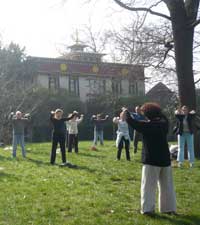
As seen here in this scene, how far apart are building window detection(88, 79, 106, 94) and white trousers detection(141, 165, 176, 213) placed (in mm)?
39595

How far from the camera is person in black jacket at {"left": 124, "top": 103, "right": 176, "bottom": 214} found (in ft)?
27.0

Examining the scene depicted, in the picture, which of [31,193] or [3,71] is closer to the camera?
[31,193]

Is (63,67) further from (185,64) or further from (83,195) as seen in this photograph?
(83,195)

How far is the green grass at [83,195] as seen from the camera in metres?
7.95

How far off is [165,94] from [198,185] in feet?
83.8

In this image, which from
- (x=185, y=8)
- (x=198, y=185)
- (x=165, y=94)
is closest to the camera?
(x=198, y=185)

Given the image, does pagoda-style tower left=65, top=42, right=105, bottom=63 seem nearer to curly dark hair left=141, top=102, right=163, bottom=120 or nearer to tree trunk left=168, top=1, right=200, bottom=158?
tree trunk left=168, top=1, right=200, bottom=158

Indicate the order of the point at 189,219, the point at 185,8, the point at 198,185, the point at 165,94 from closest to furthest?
the point at 189,219 → the point at 198,185 → the point at 185,8 → the point at 165,94

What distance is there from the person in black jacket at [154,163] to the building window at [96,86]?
1550 inches

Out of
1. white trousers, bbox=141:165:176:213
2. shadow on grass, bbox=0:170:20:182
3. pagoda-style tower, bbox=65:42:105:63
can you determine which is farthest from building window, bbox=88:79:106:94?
white trousers, bbox=141:165:176:213

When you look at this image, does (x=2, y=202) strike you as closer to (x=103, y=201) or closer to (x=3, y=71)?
(x=103, y=201)

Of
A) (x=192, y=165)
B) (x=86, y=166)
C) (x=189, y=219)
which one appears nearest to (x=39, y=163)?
(x=86, y=166)

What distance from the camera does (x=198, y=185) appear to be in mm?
11430

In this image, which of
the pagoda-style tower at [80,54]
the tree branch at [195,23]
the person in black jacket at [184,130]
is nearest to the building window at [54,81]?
the pagoda-style tower at [80,54]
